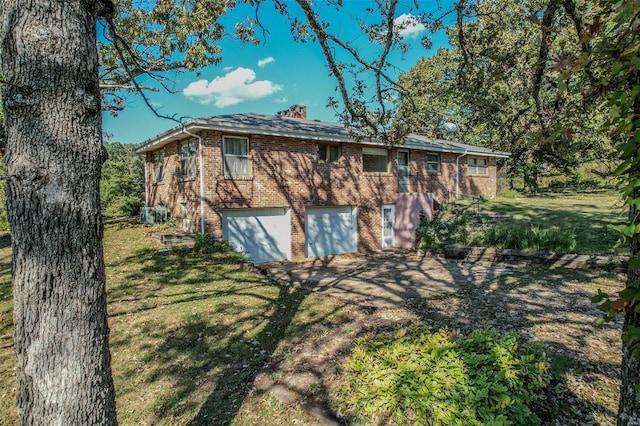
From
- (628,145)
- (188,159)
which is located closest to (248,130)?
(188,159)

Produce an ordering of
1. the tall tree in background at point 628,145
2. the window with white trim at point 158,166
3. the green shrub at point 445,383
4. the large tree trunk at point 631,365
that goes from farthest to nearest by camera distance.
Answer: the window with white trim at point 158,166 → the green shrub at point 445,383 → the large tree trunk at point 631,365 → the tall tree in background at point 628,145

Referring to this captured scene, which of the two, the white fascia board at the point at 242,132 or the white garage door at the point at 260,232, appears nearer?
the white fascia board at the point at 242,132

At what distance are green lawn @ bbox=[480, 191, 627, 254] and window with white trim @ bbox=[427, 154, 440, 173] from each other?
129 inches

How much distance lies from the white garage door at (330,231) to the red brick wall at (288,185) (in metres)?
0.35

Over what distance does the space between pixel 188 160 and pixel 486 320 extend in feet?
37.8

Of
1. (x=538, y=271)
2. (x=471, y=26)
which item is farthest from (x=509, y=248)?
(x=471, y=26)

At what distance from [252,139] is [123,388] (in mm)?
10070

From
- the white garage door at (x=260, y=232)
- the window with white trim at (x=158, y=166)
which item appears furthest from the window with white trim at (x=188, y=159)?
the window with white trim at (x=158, y=166)

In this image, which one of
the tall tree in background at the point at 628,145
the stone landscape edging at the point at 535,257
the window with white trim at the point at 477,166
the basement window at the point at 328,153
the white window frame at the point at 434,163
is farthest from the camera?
the window with white trim at the point at 477,166

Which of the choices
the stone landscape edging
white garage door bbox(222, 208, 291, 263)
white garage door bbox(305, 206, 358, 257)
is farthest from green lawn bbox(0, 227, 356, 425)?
the stone landscape edging

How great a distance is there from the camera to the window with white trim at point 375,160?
16.7 metres

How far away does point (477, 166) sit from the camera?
2277 cm

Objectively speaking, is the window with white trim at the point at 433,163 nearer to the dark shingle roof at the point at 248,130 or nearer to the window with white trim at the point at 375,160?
the dark shingle roof at the point at 248,130

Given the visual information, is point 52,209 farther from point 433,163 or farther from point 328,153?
point 433,163
